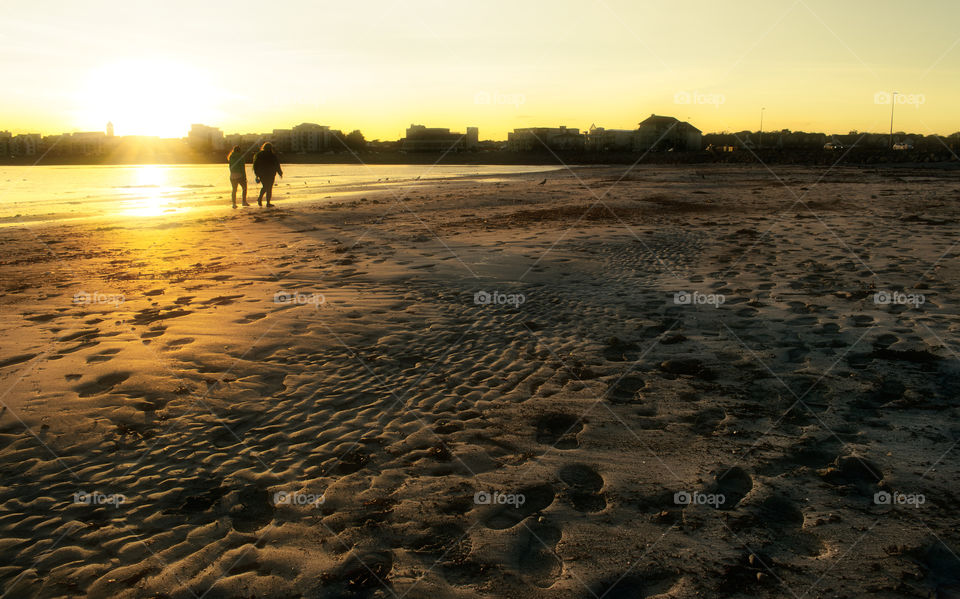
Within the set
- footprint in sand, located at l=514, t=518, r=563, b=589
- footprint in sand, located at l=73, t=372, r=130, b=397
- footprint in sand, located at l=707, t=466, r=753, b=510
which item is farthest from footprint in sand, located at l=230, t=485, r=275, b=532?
footprint in sand, located at l=707, t=466, r=753, b=510

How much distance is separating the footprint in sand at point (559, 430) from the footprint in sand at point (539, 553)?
0.83 meters

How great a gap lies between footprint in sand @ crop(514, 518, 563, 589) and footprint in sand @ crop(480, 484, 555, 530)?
0.09m

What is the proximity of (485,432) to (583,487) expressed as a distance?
871mm

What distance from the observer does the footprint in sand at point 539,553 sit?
2590 millimetres

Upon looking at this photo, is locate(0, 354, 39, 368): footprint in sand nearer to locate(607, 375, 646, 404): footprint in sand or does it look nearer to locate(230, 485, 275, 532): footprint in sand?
locate(230, 485, 275, 532): footprint in sand

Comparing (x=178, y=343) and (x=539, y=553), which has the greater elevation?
(x=178, y=343)

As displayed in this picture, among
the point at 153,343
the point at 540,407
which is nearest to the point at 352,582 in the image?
the point at 540,407

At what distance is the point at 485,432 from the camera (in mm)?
3898

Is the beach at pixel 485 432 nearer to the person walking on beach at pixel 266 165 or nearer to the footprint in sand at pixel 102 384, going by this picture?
the footprint in sand at pixel 102 384

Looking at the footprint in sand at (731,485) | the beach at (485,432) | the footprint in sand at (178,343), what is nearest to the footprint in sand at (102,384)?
the beach at (485,432)

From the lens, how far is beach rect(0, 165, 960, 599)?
104 inches

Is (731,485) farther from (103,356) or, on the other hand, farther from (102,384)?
(103,356)

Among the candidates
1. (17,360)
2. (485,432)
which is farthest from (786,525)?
(17,360)

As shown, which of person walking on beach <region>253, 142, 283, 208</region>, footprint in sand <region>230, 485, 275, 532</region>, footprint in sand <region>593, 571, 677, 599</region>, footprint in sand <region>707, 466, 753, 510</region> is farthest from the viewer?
person walking on beach <region>253, 142, 283, 208</region>
